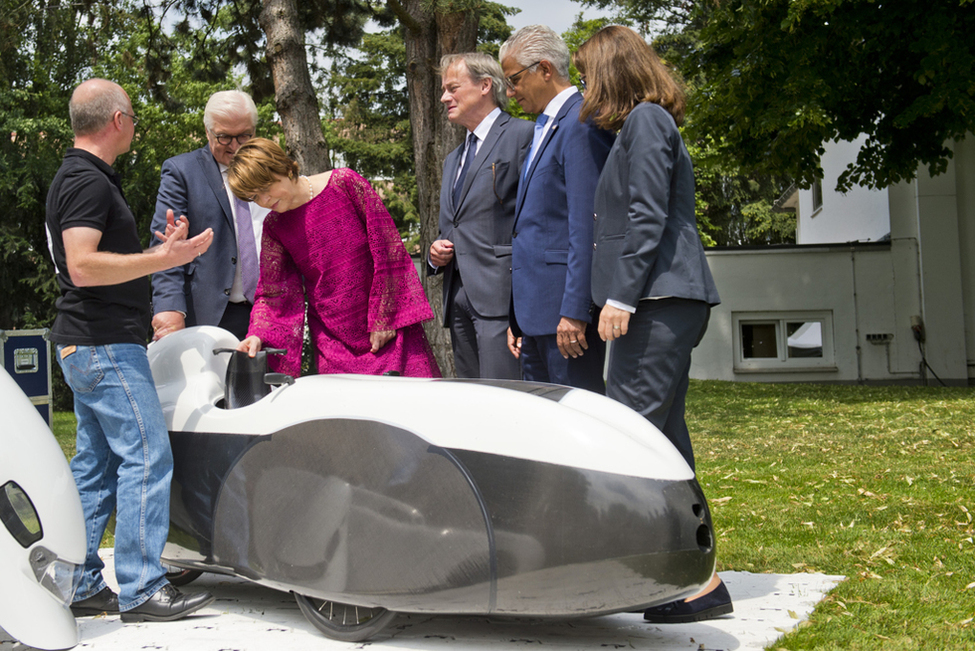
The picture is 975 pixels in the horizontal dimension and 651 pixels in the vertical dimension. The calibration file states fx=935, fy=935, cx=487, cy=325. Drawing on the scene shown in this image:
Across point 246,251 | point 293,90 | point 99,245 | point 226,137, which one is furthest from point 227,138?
point 293,90

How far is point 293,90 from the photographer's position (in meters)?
8.59

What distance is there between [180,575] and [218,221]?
152 cm

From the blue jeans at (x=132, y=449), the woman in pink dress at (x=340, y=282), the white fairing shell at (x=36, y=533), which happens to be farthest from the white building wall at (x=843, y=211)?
the white fairing shell at (x=36, y=533)

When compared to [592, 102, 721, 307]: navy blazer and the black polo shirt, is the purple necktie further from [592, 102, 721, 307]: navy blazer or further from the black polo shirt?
[592, 102, 721, 307]: navy blazer

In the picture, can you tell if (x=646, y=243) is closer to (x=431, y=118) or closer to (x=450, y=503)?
(x=450, y=503)

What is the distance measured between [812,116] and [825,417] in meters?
3.96

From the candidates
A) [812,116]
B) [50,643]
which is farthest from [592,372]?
[812,116]

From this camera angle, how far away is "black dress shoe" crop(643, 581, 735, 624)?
3107 mm

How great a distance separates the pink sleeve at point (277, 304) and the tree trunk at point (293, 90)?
16.3 ft

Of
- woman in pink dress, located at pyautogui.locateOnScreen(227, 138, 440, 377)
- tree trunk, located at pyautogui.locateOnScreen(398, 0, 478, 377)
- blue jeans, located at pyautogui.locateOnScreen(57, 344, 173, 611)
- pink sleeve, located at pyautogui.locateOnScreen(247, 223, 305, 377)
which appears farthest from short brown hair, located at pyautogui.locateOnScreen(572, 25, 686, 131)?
tree trunk, located at pyautogui.locateOnScreen(398, 0, 478, 377)

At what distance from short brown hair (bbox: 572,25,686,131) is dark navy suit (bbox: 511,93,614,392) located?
0.22 meters

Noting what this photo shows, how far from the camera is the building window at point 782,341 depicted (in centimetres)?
1944

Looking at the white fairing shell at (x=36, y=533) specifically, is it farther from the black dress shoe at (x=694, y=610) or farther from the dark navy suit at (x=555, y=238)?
the black dress shoe at (x=694, y=610)

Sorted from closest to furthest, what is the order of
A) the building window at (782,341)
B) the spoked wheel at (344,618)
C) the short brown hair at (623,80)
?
the spoked wheel at (344,618)
the short brown hair at (623,80)
the building window at (782,341)
